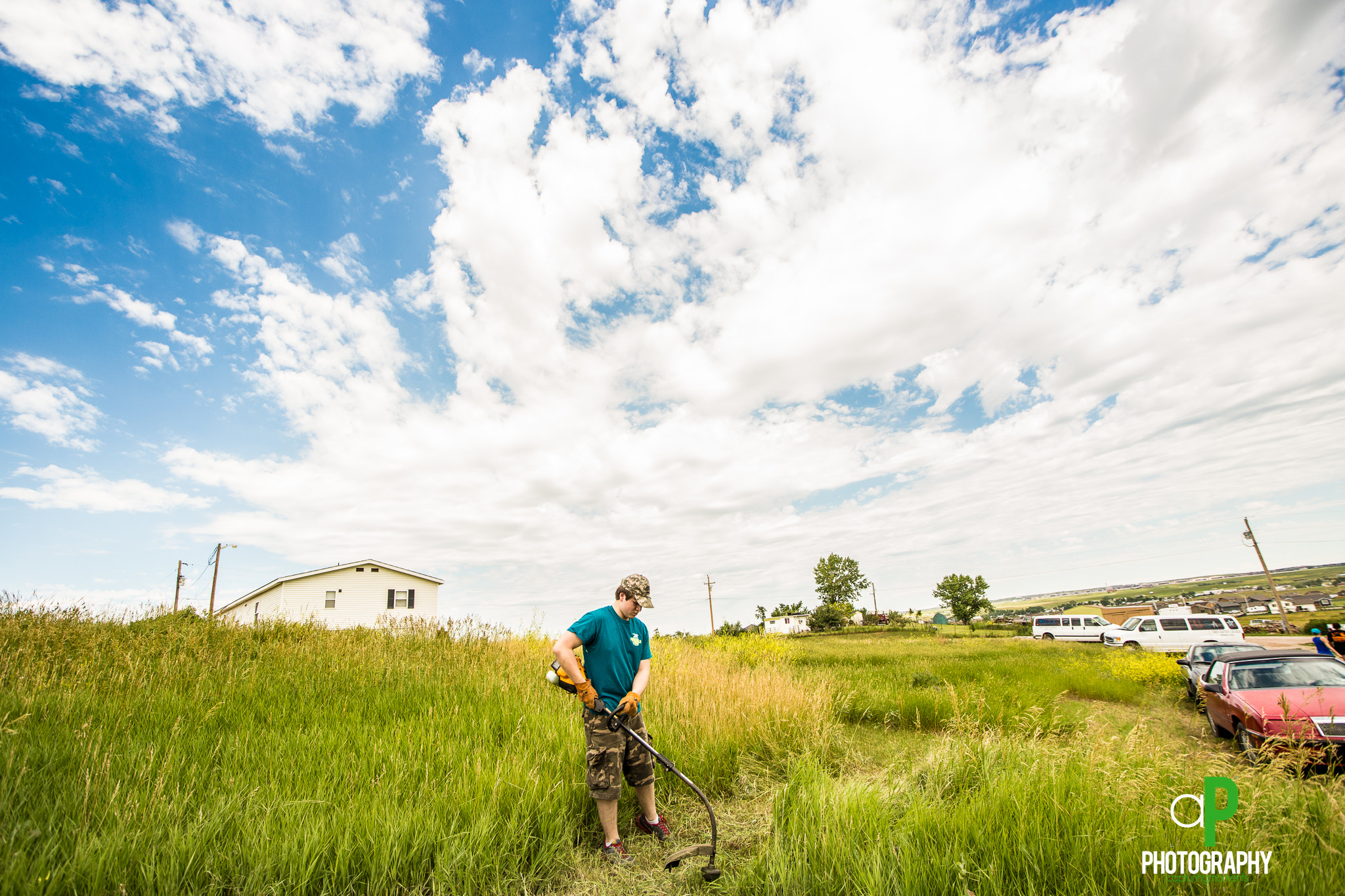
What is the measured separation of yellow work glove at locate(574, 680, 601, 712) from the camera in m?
4.20

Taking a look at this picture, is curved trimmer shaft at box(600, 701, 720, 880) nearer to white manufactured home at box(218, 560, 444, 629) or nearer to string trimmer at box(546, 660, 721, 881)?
string trimmer at box(546, 660, 721, 881)

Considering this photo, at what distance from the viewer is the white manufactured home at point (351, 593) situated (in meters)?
30.3

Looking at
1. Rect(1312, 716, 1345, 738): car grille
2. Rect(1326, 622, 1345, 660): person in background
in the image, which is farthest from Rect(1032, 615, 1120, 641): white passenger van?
Rect(1312, 716, 1345, 738): car grille

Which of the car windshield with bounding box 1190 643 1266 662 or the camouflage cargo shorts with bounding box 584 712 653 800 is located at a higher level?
the camouflage cargo shorts with bounding box 584 712 653 800

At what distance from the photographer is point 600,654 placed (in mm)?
4535

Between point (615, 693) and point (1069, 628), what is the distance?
47.4 m

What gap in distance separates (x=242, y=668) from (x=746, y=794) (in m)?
7.17

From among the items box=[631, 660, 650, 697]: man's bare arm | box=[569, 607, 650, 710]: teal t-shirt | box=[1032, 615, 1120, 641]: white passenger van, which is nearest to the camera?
box=[569, 607, 650, 710]: teal t-shirt

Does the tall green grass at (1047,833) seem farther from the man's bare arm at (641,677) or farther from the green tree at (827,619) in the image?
the green tree at (827,619)

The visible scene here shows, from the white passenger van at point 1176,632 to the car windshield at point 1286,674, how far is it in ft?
69.7

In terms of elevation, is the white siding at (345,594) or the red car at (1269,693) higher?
the white siding at (345,594)

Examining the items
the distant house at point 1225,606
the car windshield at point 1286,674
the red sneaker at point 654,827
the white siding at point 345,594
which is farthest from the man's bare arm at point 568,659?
the distant house at point 1225,606

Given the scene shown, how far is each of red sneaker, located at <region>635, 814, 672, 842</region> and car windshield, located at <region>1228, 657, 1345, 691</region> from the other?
963 centimetres

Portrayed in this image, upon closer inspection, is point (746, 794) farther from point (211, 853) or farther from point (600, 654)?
point (211, 853)
